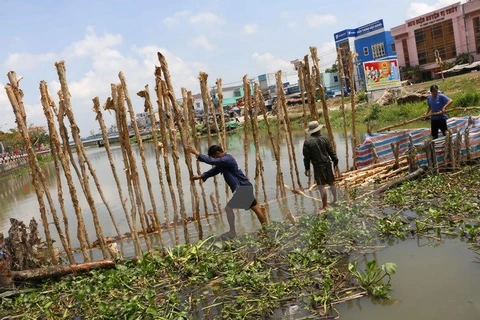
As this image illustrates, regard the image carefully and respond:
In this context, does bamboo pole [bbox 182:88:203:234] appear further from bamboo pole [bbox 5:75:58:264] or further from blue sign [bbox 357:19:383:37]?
blue sign [bbox 357:19:383:37]

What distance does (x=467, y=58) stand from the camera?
40.6 metres

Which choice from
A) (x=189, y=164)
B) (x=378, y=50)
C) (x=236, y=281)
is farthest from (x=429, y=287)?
(x=378, y=50)

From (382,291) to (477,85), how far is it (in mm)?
27180

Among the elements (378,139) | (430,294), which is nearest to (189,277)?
(430,294)

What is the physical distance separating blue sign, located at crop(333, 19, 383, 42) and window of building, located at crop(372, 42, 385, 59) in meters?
1.70

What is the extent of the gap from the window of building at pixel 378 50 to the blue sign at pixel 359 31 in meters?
1.70

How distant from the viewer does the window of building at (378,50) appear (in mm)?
48531

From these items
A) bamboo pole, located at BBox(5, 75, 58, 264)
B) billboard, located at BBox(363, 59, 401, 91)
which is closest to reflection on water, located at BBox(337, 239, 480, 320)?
bamboo pole, located at BBox(5, 75, 58, 264)

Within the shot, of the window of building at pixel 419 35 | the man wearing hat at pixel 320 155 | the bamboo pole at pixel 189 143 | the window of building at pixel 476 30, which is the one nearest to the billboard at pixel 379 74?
the window of building at pixel 476 30

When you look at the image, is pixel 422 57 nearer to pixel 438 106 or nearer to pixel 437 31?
pixel 437 31

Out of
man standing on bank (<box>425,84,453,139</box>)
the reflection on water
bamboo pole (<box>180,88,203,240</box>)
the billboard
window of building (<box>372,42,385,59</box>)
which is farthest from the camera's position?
window of building (<box>372,42,385,59</box>)

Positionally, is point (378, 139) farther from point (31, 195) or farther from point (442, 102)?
point (31, 195)

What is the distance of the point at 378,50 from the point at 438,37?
651cm

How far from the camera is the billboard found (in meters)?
34.3
